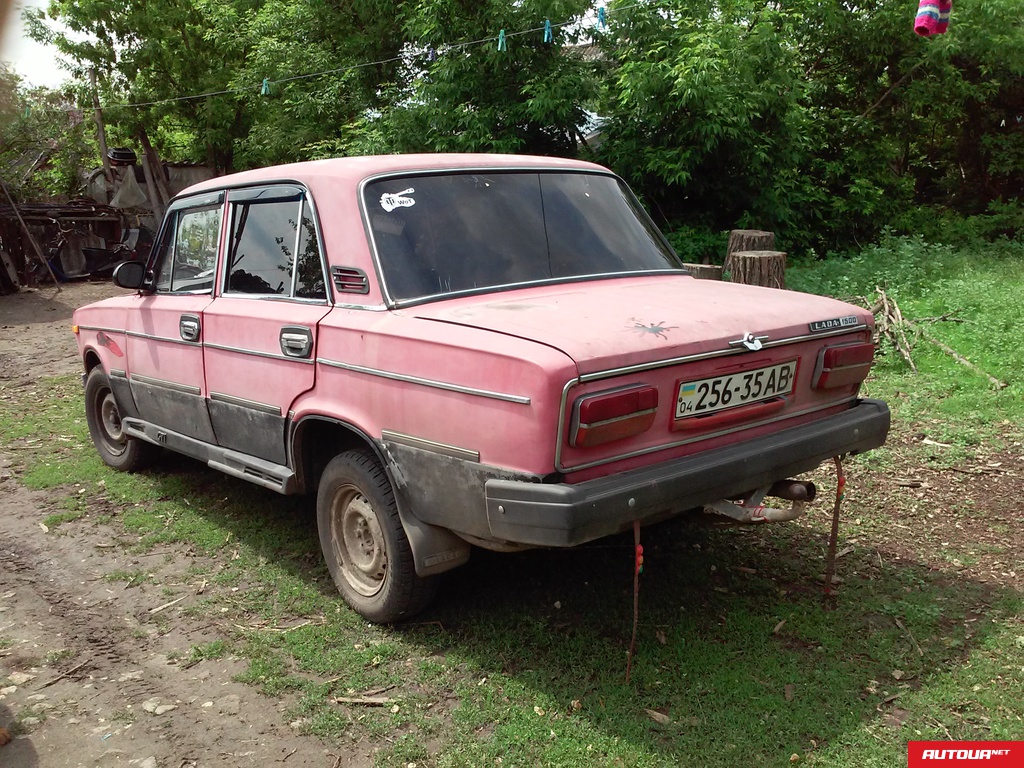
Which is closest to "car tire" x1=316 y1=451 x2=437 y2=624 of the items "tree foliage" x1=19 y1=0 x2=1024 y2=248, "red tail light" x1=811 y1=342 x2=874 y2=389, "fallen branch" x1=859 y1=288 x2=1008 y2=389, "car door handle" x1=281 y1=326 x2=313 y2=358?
"car door handle" x1=281 y1=326 x2=313 y2=358

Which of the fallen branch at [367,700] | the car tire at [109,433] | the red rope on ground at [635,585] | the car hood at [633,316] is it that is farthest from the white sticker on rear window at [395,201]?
the car tire at [109,433]

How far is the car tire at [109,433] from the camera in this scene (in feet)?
19.6

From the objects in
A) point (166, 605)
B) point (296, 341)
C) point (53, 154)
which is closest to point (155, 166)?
point (53, 154)

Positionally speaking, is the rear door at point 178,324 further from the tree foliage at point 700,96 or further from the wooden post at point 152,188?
the wooden post at point 152,188

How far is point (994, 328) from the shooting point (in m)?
7.72

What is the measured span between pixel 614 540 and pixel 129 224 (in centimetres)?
2124

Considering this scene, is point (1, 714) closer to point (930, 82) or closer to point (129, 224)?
point (930, 82)

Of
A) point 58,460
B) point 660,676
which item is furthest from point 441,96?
point 660,676

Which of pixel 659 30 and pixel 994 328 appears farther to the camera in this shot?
pixel 659 30

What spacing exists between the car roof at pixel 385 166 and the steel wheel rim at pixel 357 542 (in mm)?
1365

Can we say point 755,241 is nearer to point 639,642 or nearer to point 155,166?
point 639,642

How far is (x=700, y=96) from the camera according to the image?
10.6m

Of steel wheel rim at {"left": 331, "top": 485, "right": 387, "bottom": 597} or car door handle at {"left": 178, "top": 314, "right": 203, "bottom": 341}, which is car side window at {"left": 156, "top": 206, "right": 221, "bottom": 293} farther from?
steel wheel rim at {"left": 331, "top": 485, "right": 387, "bottom": 597}

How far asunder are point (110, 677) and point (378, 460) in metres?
1.38
